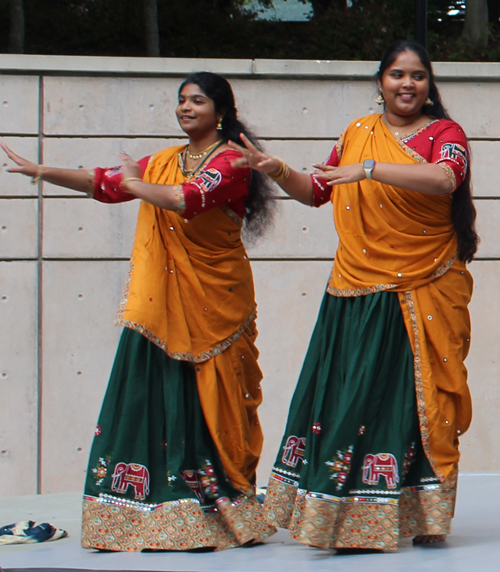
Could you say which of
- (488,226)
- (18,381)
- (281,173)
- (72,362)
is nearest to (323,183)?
(281,173)

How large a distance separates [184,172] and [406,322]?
1.06m

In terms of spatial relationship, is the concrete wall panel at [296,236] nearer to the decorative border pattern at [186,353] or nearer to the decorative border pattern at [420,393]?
the decorative border pattern at [186,353]

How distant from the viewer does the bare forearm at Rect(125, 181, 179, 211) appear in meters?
3.13

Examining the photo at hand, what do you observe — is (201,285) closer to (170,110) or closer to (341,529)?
(341,529)

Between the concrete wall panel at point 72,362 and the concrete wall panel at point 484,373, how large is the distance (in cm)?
232

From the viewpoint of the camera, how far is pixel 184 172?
3.40m

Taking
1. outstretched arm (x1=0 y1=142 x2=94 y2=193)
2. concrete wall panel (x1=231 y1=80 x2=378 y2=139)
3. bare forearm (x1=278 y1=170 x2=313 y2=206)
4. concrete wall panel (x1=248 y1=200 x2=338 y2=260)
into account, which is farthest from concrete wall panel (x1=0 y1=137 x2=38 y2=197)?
bare forearm (x1=278 y1=170 x2=313 y2=206)

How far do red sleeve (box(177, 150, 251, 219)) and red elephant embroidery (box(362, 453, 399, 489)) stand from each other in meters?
1.11

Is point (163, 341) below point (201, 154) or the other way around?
below

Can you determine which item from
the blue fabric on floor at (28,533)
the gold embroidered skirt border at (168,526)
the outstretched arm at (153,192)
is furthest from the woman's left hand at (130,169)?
the blue fabric on floor at (28,533)

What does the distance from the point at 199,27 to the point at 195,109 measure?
7.67 m

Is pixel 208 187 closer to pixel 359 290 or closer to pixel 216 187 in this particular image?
pixel 216 187

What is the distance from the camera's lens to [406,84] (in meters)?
3.11

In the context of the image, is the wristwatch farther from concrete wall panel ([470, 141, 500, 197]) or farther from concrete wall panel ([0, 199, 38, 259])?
concrete wall panel ([0, 199, 38, 259])
